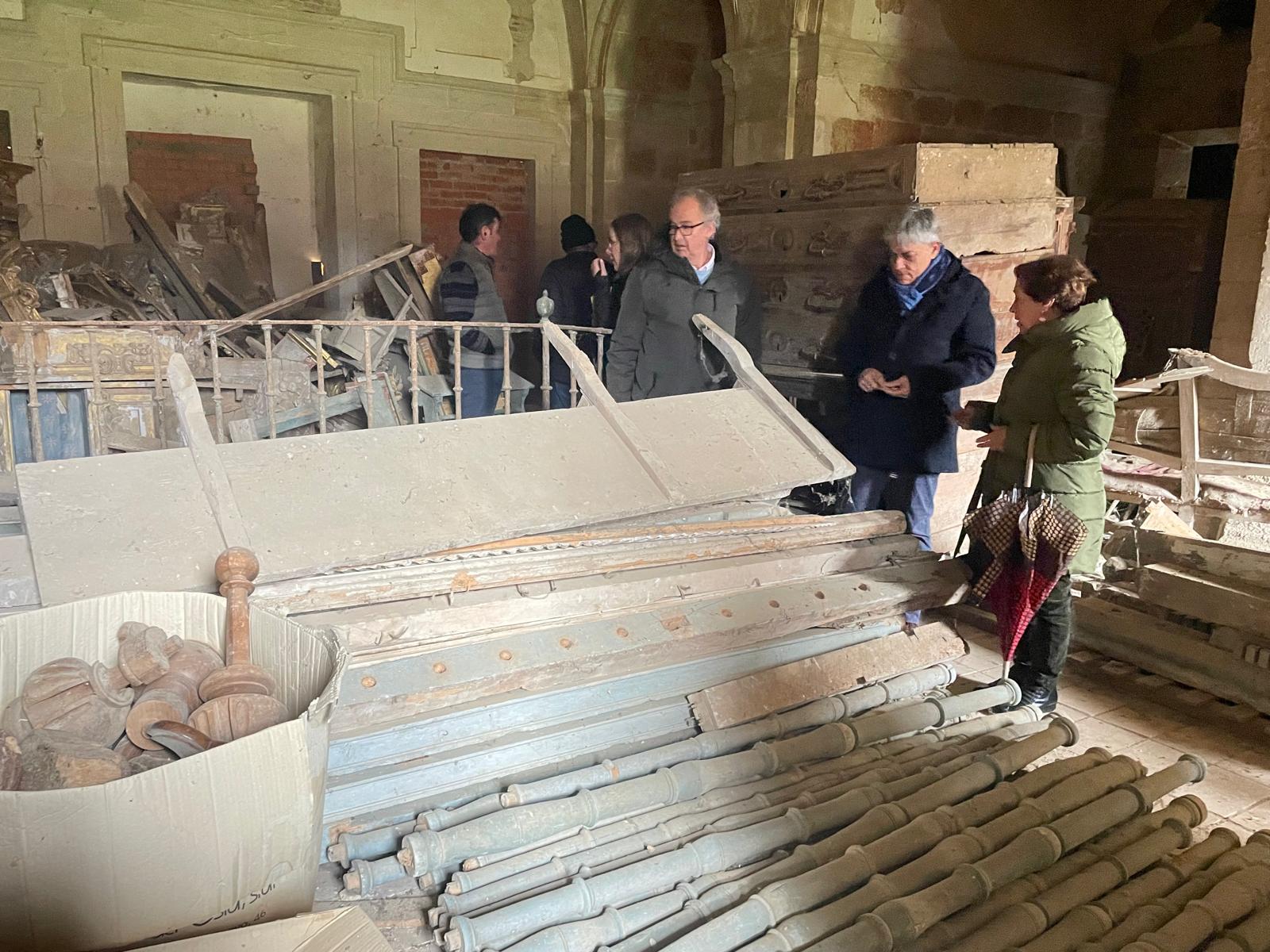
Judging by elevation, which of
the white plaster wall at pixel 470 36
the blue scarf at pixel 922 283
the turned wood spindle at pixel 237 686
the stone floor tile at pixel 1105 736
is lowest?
the stone floor tile at pixel 1105 736

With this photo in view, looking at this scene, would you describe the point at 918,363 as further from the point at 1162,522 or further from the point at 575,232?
the point at 575,232

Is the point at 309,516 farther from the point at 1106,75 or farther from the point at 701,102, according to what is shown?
the point at 1106,75

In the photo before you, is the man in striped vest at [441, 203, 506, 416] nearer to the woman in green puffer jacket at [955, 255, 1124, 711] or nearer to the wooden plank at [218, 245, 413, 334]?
the wooden plank at [218, 245, 413, 334]

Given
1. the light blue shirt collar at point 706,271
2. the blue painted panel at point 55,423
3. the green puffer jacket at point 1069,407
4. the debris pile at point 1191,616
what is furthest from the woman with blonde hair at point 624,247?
the blue painted panel at point 55,423

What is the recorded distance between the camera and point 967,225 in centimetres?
429

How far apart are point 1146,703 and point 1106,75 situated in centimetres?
794

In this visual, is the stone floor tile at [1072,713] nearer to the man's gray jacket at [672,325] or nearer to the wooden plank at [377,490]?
the wooden plank at [377,490]

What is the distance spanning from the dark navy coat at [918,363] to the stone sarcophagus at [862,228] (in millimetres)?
870

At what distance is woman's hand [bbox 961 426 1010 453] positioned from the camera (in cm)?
296

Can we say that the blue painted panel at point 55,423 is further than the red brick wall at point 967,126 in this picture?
No

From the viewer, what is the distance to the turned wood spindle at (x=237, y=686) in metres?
1.31

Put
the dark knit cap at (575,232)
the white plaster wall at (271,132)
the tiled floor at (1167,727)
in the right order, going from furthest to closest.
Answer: the white plaster wall at (271,132)
the dark knit cap at (575,232)
the tiled floor at (1167,727)

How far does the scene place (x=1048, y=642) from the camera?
2.90 meters

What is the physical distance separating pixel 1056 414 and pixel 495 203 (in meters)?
7.35
